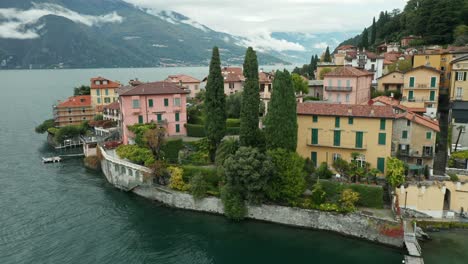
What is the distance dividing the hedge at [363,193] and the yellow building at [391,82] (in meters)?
29.7

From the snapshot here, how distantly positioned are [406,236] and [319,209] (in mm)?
7397

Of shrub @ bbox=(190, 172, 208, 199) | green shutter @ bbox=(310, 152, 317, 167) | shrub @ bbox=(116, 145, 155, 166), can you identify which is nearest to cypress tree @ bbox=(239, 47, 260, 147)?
shrub @ bbox=(190, 172, 208, 199)

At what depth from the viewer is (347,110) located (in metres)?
36.6

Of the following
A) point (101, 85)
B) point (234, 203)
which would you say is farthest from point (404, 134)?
point (101, 85)

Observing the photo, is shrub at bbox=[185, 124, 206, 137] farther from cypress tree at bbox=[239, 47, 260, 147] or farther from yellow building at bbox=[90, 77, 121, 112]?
yellow building at bbox=[90, 77, 121, 112]

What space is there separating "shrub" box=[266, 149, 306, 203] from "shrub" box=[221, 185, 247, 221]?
282 cm

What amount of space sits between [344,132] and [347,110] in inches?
91.8

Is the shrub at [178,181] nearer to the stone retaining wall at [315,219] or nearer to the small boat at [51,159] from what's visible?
the stone retaining wall at [315,219]

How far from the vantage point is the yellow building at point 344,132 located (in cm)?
3525

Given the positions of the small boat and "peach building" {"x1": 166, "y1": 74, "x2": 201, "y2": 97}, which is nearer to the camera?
the small boat

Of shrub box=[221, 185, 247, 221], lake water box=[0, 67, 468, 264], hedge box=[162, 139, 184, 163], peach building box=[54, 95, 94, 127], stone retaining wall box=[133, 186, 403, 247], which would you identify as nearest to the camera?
lake water box=[0, 67, 468, 264]

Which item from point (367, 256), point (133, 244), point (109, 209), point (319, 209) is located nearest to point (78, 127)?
point (109, 209)

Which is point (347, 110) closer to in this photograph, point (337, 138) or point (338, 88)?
point (337, 138)

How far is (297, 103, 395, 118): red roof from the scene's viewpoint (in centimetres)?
3512
